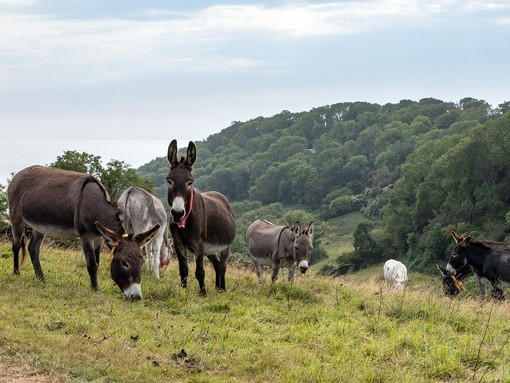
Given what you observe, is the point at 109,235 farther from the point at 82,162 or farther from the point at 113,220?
the point at 82,162

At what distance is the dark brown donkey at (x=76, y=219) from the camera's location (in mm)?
9758

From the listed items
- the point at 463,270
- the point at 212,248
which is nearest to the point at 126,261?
the point at 212,248

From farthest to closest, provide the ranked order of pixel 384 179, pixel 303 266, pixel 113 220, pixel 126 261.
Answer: pixel 384 179, pixel 303 266, pixel 113 220, pixel 126 261

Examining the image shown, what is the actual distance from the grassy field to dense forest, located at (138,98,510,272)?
620 inches

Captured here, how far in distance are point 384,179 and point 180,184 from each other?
121856 mm

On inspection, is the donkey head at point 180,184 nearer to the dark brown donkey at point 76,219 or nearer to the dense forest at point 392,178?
the dark brown donkey at point 76,219

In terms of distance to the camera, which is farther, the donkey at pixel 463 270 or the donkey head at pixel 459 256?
the donkey head at pixel 459 256

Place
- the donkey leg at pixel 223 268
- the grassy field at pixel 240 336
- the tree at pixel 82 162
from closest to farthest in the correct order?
the grassy field at pixel 240 336
the donkey leg at pixel 223 268
the tree at pixel 82 162

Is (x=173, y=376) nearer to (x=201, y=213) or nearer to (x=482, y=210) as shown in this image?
(x=201, y=213)

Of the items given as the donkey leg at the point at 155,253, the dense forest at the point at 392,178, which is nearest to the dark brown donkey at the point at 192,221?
the donkey leg at the point at 155,253

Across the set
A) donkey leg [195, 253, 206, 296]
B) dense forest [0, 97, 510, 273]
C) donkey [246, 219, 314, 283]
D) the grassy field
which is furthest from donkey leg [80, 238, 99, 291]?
dense forest [0, 97, 510, 273]

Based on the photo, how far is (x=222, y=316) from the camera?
9531 mm

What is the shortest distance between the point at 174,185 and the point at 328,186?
135 meters

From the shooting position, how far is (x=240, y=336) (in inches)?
326
